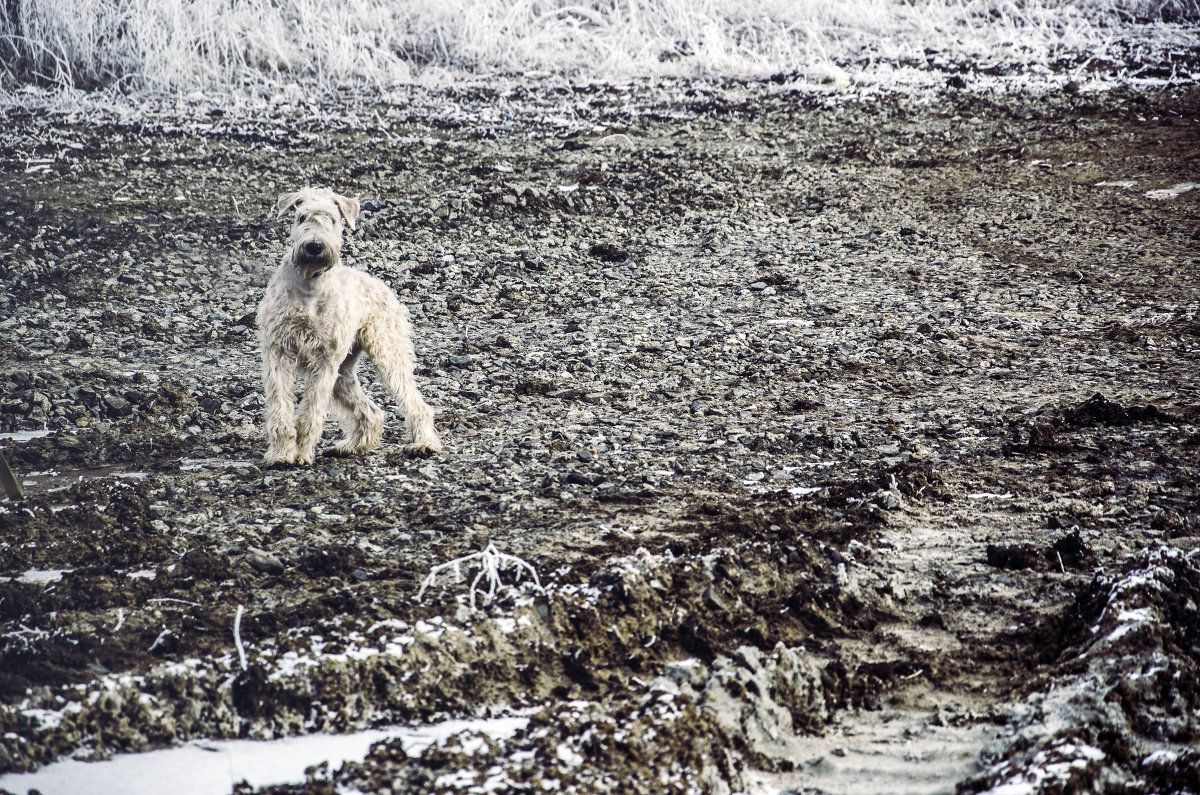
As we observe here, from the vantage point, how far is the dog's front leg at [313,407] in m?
5.42

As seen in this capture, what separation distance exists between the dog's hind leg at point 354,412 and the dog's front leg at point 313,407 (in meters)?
0.25

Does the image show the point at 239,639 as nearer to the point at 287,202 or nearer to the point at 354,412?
the point at 354,412

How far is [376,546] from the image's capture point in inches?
177

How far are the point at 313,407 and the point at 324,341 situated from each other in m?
0.41

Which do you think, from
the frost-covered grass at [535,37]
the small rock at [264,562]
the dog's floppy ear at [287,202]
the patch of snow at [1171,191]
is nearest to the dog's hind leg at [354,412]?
the dog's floppy ear at [287,202]

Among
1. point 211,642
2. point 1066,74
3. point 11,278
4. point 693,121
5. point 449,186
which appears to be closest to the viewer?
point 211,642

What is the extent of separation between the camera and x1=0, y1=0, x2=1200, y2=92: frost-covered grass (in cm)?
1321

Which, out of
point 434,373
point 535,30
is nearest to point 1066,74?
point 535,30

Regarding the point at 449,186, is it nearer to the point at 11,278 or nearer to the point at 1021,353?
the point at 11,278

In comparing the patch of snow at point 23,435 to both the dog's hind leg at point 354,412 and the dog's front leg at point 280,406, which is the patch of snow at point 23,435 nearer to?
the dog's front leg at point 280,406

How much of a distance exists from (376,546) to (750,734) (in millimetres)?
2028

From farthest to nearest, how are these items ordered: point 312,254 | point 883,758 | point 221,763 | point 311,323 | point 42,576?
point 311,323
point 312,254
point 42,576
point 883,758
point 221,763

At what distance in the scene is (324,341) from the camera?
531cm

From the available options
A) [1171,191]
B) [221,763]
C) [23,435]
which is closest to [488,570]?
[221,763]
